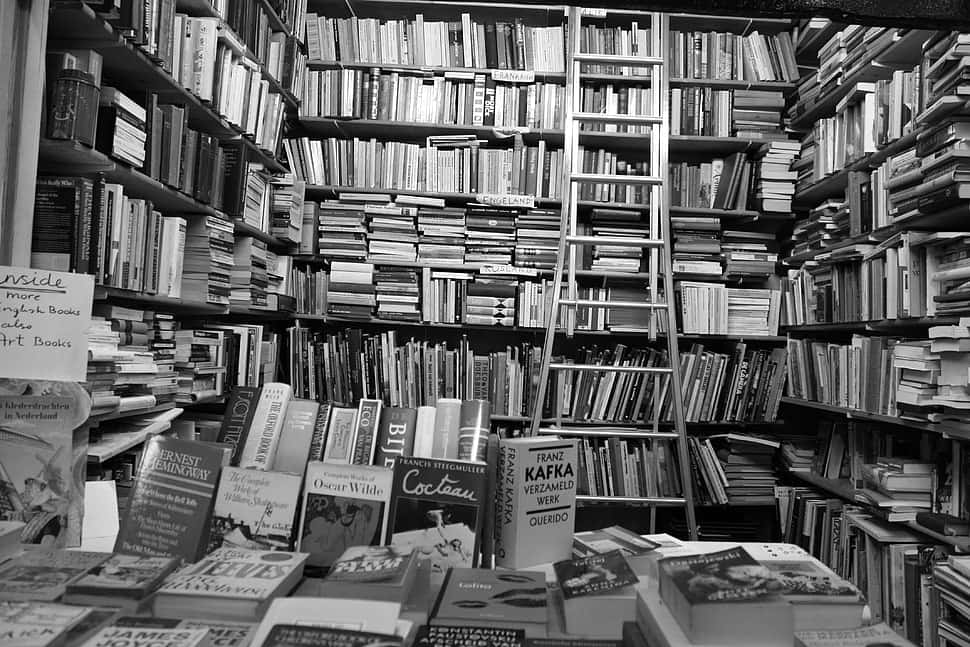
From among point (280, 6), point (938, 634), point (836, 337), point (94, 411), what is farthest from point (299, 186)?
point (938, 634)

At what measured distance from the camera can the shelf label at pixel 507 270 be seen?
10.8ft

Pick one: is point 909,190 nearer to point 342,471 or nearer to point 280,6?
point 342,471

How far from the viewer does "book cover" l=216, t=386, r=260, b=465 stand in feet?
4.48

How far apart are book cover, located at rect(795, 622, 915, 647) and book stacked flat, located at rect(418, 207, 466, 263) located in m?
2.64

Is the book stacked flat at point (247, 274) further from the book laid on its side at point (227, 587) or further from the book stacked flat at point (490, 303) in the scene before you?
the book laid on its side at point (227, 587)

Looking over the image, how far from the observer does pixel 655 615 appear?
0.83 metres

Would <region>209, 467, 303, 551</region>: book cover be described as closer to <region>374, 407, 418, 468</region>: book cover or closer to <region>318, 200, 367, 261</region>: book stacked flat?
<region>374, 407, 418, 468</region>: book cover

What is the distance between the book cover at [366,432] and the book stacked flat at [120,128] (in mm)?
1037

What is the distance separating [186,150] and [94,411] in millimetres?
952

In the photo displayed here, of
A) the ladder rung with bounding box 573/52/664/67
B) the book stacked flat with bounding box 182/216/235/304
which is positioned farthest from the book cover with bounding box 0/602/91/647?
the ladder rung with bounding box 573/52/664/67

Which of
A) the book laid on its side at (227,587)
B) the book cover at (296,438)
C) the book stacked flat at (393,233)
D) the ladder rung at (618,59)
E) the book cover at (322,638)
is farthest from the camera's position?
the book stacked flat at (393,233)

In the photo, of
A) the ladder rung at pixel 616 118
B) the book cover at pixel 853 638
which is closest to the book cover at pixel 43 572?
the book cover at pixel 853 638

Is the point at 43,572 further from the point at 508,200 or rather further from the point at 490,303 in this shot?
the point at 508,200

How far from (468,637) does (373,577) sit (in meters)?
0.17
